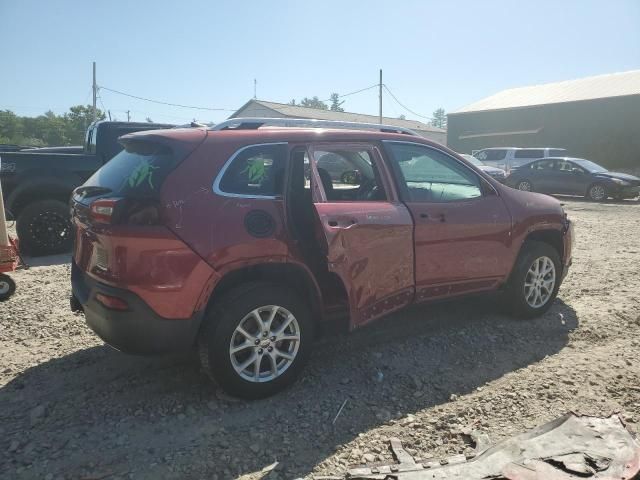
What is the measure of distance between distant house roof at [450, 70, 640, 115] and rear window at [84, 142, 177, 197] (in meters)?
33.1

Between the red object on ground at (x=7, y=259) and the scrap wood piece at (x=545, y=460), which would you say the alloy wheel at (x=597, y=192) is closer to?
the scrap wood piece at (x=545, y=460)

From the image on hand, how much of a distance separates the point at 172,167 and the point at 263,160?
1.98 ft

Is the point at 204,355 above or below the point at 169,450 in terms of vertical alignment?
above

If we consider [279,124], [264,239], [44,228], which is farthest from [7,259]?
[264,239]

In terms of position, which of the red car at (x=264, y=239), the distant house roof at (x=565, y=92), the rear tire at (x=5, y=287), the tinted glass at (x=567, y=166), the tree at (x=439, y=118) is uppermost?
the tree at (x=439, y=118)

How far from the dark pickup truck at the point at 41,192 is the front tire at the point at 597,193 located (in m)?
15.2

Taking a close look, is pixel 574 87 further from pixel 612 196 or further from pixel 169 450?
pixel 169 450

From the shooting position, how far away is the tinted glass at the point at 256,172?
3109 mm

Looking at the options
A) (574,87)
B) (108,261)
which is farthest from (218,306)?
(574,87)

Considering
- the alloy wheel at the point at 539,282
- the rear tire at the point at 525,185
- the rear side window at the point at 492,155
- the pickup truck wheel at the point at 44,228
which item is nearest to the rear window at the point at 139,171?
the alloy wheel at the point at 539,282

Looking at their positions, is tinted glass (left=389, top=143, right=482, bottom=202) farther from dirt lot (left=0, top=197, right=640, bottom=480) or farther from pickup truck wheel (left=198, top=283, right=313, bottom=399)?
pickup truck wheel (left=198, top=283, right=313, bottom=399)

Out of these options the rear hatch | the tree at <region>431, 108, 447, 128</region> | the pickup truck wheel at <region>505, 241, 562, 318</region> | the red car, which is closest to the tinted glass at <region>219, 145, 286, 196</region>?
the red car

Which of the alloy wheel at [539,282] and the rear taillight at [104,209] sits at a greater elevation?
the rear taillight at [104,209]

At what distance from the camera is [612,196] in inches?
637
